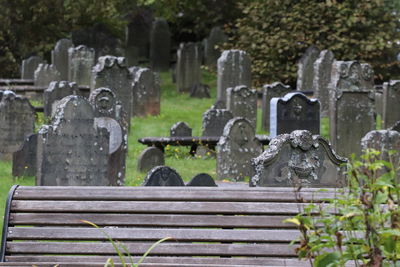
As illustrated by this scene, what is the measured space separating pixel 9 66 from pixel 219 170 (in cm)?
1921

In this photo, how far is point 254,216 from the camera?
6.26 metres

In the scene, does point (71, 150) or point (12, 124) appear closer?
point (71, 150)

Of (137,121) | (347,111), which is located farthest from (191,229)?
(137,121)

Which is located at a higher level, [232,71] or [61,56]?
[61,56]

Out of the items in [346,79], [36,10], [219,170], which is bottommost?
[219,170]

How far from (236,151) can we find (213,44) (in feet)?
62.1

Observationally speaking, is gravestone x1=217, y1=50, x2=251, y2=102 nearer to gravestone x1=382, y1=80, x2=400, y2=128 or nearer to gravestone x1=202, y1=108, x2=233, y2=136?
gravestone x1=382, y1=80, x2=400, y2=128

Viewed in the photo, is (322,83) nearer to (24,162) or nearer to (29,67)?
(29,67)

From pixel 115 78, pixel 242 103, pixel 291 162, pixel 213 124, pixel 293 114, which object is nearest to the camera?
pixel 291 162

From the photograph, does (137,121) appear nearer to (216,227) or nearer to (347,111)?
(347,111)

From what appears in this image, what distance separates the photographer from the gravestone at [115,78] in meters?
19.6

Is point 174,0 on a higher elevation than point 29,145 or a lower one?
higher

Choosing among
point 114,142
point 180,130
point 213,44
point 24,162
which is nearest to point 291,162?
point 114,142

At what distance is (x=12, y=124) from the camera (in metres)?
16.1
